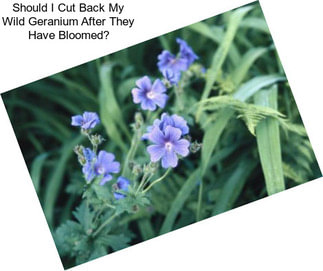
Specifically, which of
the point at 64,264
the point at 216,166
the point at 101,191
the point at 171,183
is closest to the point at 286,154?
the point at 216,166

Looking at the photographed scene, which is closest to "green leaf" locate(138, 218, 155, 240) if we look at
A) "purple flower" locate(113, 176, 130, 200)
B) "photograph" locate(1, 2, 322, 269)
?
"photograph" locate(1, 2, 322, 269)

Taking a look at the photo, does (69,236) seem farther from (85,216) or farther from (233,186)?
(233,186)

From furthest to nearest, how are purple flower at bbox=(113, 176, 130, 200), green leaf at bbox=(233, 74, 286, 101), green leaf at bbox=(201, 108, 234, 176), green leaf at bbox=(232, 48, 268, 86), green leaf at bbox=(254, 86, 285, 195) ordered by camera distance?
green leaf at bbox=(232, 48, 268, 86) < green leaf at bbox=(233, 74, 286, 101) < green leaf at bbox=(201, 108, 234, 176) < green leaf at bbox=(254, 86, 285, 195) < purple flower at bbox=(113, 176, 130, 200)

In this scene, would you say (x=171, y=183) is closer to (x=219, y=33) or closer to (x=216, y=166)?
(x=216, y=166)

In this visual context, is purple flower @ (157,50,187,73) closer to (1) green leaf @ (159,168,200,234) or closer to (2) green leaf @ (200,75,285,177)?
(2) green leaf @ (200,75,285,177)

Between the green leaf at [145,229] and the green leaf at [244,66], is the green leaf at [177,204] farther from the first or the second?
the green leaf at [244,66]

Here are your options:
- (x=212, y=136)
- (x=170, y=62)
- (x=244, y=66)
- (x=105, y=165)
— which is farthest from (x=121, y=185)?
(x=244, y=66)
